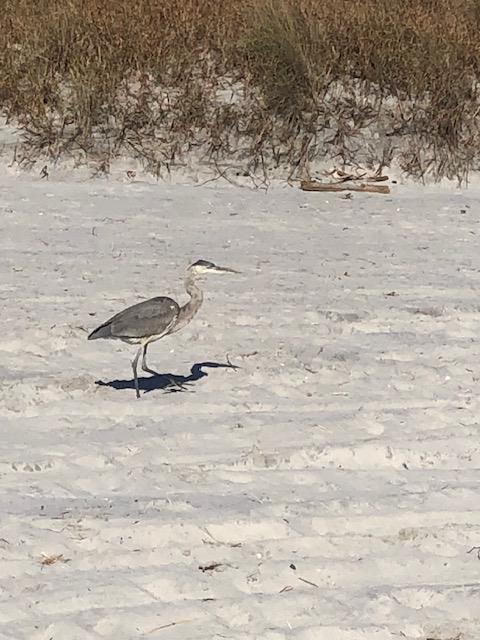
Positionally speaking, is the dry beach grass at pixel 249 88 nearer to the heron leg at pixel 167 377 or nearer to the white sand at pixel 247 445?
the white sand at pixel 247 445

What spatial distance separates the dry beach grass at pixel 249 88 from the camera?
1030 cm

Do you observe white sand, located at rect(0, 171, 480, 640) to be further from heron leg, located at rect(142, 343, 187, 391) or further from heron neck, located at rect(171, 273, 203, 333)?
heron neck, located at rect(171, 273, 203, 333)

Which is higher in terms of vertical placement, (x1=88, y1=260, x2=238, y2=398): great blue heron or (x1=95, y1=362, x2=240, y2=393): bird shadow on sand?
(x1=88, y1=260, x2=238, y2=398): great blue heron

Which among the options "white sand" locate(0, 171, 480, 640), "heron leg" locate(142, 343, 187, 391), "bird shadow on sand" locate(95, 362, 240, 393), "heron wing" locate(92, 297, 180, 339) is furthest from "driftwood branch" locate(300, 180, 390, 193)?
"heron wing" locate(92, 297, 180, 339)

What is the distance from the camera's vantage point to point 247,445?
4.56 meters

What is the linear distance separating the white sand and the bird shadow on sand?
25mm

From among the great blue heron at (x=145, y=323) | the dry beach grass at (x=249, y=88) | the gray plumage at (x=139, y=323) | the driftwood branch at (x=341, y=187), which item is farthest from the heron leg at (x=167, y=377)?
the dry beach grass at (x=249, y=88)

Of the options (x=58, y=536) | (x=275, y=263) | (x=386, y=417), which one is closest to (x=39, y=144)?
(x=275, y=263)

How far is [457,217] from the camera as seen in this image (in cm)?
894

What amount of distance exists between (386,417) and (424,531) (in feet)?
3.41

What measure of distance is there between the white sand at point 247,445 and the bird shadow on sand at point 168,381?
2 centimetres

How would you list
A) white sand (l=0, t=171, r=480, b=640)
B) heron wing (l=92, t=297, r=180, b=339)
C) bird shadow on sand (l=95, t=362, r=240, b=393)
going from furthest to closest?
bird shadow on sand (l=95, t=362, r=240, b=393)
heron wing (l=92, t=297, r=180, b=339)
white sand (l=0, t=171, r=480, b=640)

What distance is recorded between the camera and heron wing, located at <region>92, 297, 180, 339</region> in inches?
200

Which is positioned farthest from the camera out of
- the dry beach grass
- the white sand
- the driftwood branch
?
the dry beach grass
